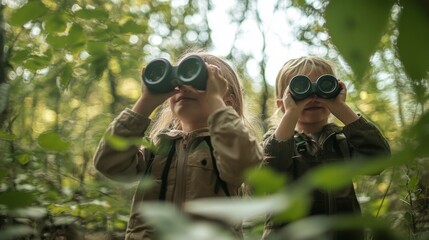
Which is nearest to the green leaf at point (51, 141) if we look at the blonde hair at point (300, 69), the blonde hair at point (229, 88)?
the blonde hair at point (229, 88)

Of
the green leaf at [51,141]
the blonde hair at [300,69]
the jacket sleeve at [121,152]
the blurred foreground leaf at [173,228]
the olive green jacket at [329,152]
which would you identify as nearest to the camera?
the blurred foreground leaf at [173,228]

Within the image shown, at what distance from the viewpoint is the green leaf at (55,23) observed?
1.79 metres

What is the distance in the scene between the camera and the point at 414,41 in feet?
1.61

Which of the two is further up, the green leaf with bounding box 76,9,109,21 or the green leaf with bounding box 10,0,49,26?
the green leaf with bounding box 76,9,109,21

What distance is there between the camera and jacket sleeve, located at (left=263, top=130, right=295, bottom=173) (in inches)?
91.0

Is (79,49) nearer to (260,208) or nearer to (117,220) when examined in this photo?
(117,220)

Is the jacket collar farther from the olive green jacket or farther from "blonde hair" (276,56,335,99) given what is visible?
"blonde hair" (276,56,335,99)

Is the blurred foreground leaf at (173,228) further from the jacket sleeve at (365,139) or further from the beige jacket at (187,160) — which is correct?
the jacket sleeve at (365,139)

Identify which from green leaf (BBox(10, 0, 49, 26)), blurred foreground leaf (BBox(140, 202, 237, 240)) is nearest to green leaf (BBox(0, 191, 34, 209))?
blurred foreground leaf (BBox(140, 202, 237, 240))

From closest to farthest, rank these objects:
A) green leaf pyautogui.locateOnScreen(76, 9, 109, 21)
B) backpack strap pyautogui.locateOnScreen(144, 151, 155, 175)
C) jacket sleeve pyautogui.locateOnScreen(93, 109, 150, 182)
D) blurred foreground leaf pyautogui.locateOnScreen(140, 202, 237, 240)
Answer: blurred foreground leaf pyautogui.locateOnScreen(140, 202, 237, 240)
green leaf pyautogui.locateOnScreen(76, 9, 109, 21)
jacket sleeve pyautogui.locateOnScreen(93, 109, 150, 182)
backpack strap pyautogui.locateOnScreen(144, 151, 155, 175)

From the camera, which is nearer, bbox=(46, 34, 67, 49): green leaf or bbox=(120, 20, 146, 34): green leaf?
bbox=(46, 34, 67, 49): green leaf

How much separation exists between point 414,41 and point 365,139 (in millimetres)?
1949

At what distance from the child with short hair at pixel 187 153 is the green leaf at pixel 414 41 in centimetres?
131

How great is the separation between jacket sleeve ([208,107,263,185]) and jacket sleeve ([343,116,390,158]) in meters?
0.76
